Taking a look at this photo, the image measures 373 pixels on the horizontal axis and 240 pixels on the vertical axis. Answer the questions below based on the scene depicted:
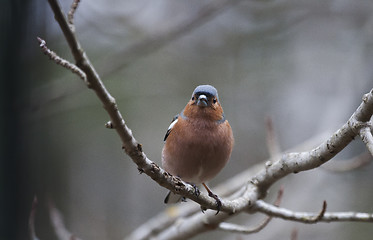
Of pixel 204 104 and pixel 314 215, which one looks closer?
pixel 314 215

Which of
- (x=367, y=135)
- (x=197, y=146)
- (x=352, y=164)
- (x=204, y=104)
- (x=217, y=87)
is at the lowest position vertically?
(x=352, y=164)

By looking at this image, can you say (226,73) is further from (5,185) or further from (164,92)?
(5,185)

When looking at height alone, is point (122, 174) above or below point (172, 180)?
above

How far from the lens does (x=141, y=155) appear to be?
2.54m

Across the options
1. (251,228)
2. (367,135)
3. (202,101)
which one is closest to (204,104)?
(202,101)

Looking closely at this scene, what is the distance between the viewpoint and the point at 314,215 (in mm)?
3908

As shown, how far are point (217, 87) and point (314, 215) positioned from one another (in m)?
6.90

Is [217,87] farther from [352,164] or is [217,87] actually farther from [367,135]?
[367,135]

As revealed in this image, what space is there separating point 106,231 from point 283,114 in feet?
17.6

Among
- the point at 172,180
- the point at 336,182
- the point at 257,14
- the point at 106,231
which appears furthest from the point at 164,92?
the point at 172,180

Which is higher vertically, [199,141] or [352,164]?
[199,141]

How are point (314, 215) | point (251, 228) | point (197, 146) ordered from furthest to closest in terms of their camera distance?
point (251, 228), point (197, 146), point (314, 215)

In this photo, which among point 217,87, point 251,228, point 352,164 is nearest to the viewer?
point 251,228

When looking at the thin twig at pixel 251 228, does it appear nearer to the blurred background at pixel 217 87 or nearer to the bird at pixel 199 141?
the bird at pixel 199 141
